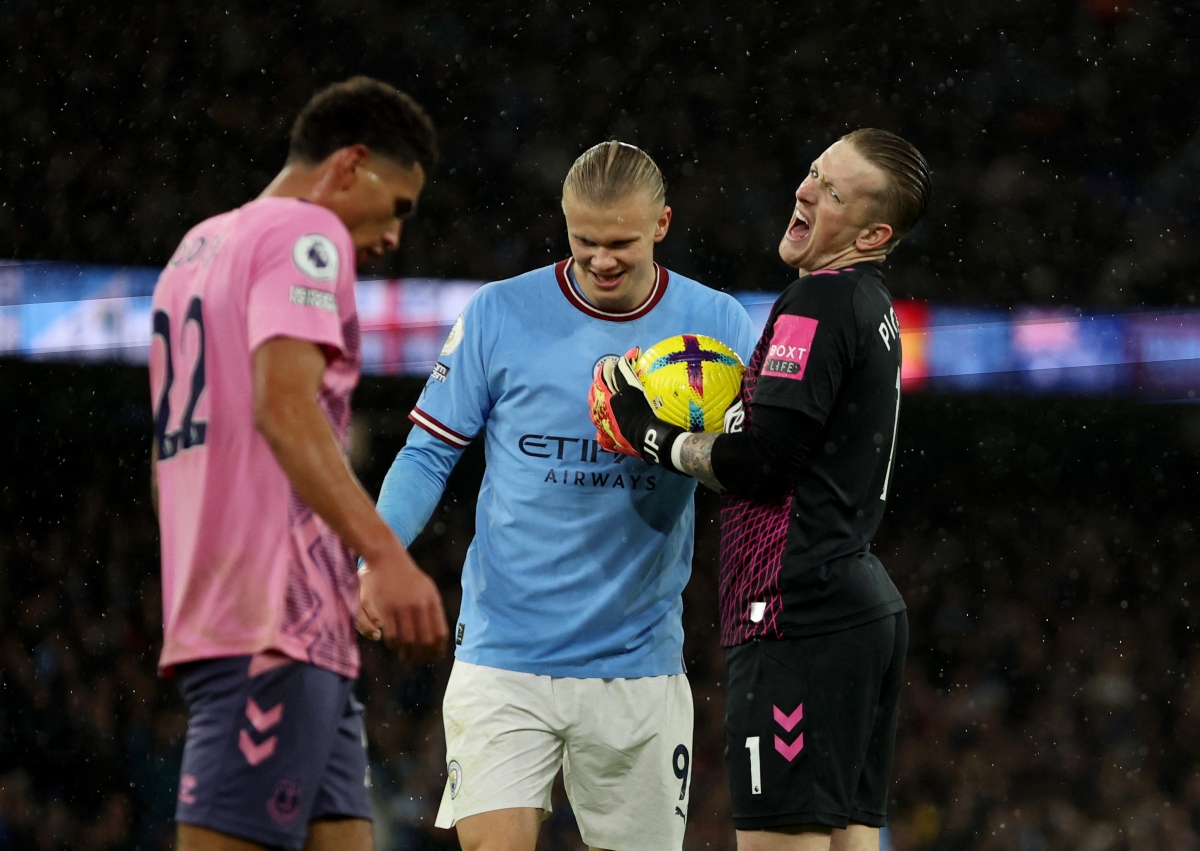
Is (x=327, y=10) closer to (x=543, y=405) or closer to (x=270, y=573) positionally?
(x=543, y=405)

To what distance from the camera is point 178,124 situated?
1005 centimetres

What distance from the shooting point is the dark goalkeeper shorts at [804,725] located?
9.09 feet

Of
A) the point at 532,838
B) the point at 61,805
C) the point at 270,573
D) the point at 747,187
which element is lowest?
the point at 61,805

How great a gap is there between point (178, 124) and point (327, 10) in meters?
1.47

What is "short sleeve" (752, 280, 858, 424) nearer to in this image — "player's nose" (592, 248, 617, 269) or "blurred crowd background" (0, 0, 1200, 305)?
"player's nose" (592, 248, 617, 269)

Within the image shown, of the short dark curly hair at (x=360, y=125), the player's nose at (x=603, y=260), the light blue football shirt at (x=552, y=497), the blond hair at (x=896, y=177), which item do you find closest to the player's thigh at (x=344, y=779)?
the short dark curly hair at (x=360, y=125)

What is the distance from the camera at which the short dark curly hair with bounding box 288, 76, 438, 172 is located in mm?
2166

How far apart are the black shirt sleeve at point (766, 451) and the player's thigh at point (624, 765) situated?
71 centimetres

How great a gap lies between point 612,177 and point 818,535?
102cm

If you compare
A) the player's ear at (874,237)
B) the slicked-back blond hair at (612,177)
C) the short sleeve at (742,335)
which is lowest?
the short sleeve at (742,335)

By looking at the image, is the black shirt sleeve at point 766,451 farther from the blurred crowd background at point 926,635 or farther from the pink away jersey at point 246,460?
the blurred crowd background at point 926,635

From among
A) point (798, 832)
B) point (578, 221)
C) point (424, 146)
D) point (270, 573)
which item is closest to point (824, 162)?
point (578, 221)

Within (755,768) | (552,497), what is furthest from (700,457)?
(755,768)

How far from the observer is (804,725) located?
278 centimetres
